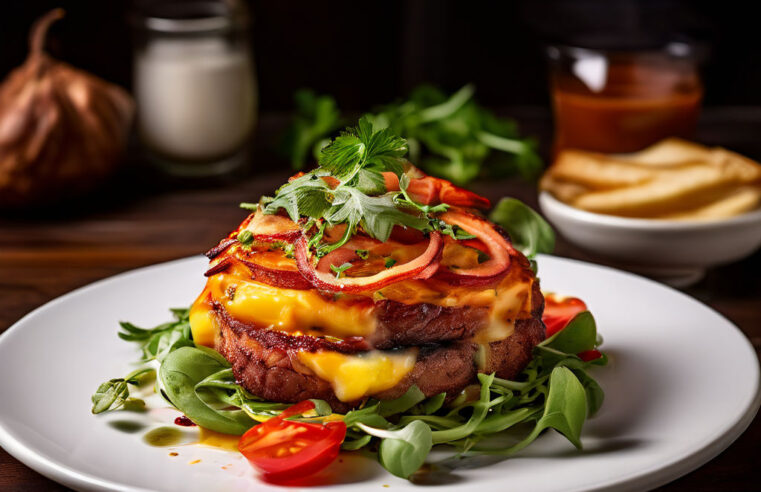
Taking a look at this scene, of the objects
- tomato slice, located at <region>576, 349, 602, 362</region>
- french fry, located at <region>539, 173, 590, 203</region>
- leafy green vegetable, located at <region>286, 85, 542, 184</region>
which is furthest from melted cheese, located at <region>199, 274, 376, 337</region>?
leafy green vegetable, located at <region>286, 85, 542, 184</region>

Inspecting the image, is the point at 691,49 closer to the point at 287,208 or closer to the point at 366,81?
the point at 366,81

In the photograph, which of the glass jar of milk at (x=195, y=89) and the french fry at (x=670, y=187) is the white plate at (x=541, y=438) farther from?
the glass jar of milk at (x=195, y=89)

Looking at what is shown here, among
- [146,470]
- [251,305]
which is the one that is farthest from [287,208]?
[146,470]

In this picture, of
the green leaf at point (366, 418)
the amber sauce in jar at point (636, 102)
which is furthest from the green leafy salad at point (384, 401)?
the amber sauce in jar at point (636, 102)

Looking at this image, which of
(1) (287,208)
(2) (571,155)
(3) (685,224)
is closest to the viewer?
(1) (287,208)

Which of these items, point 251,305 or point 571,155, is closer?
point 251,305

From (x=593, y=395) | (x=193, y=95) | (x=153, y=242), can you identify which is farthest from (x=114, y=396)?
(x=193, y=95)

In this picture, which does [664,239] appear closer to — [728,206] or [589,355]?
[728,206]
